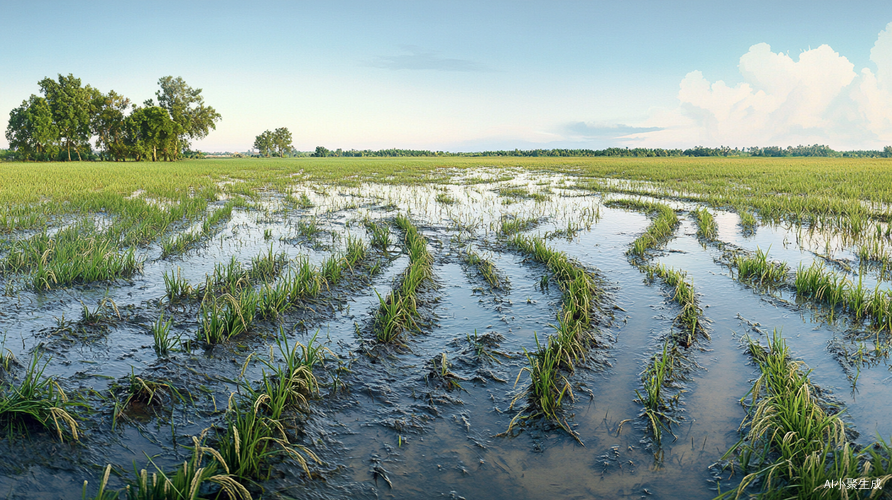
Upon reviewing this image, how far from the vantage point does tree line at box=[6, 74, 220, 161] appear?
181 feet

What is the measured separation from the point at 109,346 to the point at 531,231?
27.0ft

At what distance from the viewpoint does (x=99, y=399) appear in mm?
3189

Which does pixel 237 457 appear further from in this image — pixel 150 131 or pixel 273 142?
pixel 273 142

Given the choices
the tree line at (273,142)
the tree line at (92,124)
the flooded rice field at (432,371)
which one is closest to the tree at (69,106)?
the tree line at (92,124)

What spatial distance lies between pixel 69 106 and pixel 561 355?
253 feet

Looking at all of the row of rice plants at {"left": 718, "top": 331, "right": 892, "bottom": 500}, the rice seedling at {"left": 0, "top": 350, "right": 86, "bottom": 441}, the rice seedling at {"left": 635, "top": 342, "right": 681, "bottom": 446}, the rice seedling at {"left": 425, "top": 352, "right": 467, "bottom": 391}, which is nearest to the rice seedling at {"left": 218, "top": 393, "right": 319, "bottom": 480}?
the rice seedling at {"left": 0, "top": 350, "right": 86, "bottom": 441}

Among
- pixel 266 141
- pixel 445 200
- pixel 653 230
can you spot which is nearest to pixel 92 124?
pixel 266 141

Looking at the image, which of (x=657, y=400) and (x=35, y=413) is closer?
(x=35, y=413)

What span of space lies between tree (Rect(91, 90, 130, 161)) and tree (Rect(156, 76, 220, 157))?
4.96m

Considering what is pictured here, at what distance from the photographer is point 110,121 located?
61344mm

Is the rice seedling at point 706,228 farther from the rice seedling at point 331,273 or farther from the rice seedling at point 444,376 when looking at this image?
the rice seedling at point 444,376

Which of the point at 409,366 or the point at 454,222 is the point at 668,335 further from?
the point at 454,222

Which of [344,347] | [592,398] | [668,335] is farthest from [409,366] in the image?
[668,335]

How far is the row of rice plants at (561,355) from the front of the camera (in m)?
3.20
